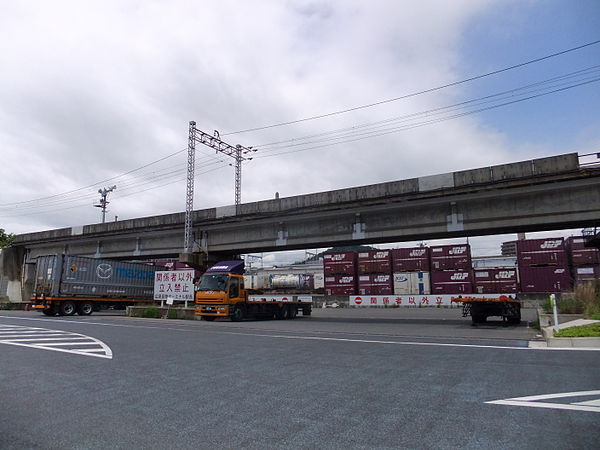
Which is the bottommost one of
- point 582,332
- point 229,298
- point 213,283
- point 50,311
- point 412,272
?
point 582,332

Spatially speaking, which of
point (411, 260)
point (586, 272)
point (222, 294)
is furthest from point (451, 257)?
point (222, 294)

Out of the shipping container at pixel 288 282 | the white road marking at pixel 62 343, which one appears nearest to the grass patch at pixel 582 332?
the white road marking at pixel 62 343

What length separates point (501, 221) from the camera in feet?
63.3

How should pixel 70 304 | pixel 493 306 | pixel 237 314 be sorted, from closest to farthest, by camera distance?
pixel 493 306 → pixel 237 314 → pixel 70 304

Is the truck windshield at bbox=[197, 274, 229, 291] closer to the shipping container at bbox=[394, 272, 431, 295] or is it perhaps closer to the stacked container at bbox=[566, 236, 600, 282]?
the shipping container at bbox=[394, 272, 431, 295]

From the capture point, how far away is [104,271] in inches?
1211

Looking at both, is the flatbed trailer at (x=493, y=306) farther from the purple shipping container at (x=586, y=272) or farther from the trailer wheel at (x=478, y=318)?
the purple shipping container at (x=586, y=272)

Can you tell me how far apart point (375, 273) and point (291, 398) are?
34.2 meters

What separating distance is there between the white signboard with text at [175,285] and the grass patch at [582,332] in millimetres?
21069

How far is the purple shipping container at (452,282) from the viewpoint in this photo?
35.0 meters

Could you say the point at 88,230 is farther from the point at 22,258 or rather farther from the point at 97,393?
the point at 97,393

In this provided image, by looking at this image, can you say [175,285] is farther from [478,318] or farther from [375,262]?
[375,262]

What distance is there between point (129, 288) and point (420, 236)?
23241mm

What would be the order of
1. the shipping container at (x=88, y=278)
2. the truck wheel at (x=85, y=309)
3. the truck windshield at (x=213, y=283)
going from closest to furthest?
the truck windshield at (x=213, y=283)
the shipping container at (x=88, y=278)
the truck wheel at (x=85, y=309)
